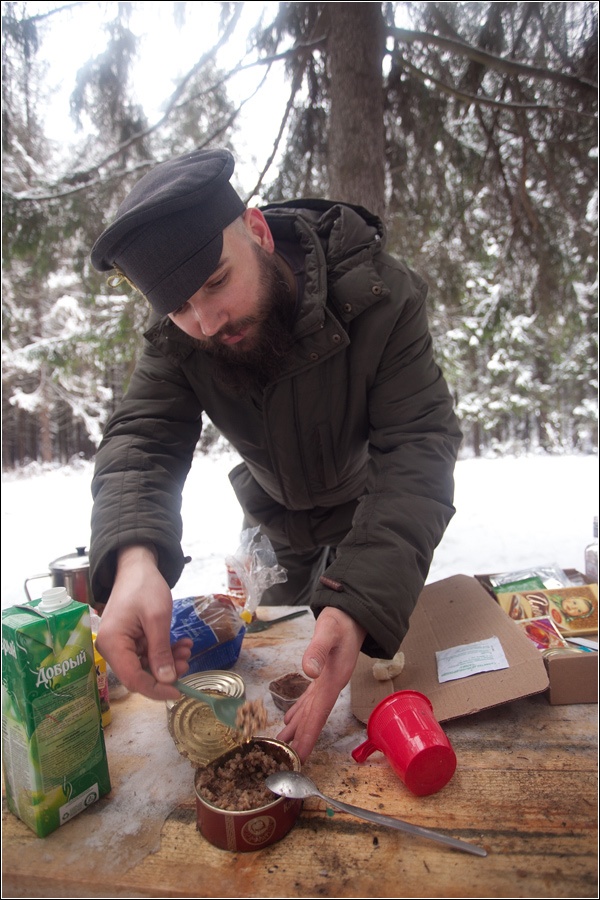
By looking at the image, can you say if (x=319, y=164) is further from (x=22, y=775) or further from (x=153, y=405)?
(x=22, y=775)

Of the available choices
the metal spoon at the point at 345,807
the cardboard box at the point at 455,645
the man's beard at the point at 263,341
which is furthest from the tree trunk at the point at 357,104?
the metal spoon at the point at 345,807

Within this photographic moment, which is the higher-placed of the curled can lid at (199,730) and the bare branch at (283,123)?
the bare branch at (283,123)

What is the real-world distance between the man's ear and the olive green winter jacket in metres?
0.13

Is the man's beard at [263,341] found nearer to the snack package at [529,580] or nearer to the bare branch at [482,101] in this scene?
the snack package at [529,580]

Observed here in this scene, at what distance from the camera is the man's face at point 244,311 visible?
4.85 feet

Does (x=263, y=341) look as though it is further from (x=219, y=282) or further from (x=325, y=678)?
(x=325, y=678)

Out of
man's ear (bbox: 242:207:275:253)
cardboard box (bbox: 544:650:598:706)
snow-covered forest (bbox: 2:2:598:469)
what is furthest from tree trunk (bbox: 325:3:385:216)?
cardboard box (bbox: 544:650:598:706)

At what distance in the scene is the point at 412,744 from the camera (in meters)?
1.00

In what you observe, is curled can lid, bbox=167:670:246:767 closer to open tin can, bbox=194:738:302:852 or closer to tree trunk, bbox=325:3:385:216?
open tin can, bbox=194:738:302:852

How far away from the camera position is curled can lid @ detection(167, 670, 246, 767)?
1.10 metres

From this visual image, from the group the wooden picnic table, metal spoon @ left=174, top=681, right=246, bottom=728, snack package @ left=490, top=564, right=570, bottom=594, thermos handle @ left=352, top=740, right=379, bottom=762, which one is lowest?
the wooden picnic table

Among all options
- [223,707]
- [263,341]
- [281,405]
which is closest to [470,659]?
[223,707]

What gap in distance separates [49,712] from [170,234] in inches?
41.5

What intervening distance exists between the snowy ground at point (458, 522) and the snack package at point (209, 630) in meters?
2.46
